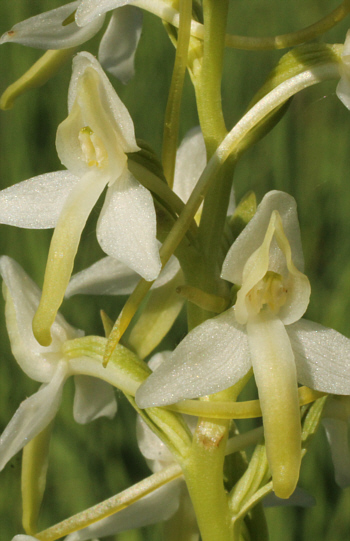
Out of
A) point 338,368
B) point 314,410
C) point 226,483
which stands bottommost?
point 226,483

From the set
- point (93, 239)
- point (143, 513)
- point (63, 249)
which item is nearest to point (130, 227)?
point (63, 249)

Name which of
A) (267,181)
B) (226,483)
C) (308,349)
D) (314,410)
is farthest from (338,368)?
(267,181)

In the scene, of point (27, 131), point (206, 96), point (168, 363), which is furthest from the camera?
point (27, 131)

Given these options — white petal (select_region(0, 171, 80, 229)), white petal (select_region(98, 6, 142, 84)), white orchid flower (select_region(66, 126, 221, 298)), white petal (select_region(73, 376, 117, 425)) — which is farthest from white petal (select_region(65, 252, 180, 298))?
white petal (select_region(98, 6, 142, 84))

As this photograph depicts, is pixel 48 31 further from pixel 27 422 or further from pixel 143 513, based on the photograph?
pixel 143 513

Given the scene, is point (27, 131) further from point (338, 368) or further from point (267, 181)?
point (338, 368)

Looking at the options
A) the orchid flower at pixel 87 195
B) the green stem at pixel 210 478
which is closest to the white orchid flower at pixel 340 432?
the green stem at pixel 210 478

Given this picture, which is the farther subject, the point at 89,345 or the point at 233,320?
the point at 89,345

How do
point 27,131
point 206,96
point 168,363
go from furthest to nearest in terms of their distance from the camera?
point 27,131 < point 206,96 < point 168,363
